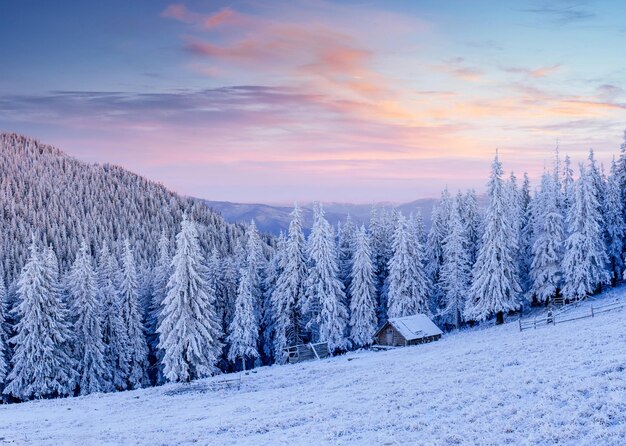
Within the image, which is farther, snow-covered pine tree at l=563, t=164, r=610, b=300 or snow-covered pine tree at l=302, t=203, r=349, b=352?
snow-covered pine tree at l=302, t=203, r=349, b=352

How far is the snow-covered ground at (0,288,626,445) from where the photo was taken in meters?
16.2

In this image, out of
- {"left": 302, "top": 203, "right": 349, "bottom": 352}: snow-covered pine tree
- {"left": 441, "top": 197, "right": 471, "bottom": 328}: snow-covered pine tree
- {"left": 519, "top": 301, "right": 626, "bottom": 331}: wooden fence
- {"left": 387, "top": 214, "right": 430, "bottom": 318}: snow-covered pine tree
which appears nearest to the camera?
{"left": 519, "top": 301, "right": 626, "bottom": 331}: wooden fence

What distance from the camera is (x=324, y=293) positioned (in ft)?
189

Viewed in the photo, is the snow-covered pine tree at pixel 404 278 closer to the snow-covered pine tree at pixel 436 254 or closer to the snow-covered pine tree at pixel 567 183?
the snow-covered pine tree at pixel 436 254

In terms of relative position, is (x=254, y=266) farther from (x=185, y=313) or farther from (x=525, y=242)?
(x=525, y=242)

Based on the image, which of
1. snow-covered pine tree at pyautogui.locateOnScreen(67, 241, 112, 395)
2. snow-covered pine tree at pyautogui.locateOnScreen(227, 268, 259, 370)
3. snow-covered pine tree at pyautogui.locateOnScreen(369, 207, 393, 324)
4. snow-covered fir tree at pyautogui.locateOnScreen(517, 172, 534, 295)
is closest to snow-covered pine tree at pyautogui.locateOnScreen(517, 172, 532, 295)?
snow-covered fir tree at pyautogui.locateOnScreen(517, 172, 534, 295)

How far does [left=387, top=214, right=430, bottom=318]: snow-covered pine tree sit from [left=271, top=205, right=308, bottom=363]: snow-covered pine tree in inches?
407

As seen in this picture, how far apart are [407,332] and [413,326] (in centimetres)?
153

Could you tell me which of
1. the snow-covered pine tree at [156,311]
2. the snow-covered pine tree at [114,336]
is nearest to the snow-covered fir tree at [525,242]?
the snow-covered pine tree at [156,311]

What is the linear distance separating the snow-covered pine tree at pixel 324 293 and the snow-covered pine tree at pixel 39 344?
2615 centimetres

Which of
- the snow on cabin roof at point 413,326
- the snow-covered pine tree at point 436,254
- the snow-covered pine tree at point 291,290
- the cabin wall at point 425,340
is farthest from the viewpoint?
the snow-covered pine tree at point 436,254

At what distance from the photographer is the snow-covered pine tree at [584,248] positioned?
54.8 meters

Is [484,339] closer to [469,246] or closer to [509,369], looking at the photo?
[509,369]

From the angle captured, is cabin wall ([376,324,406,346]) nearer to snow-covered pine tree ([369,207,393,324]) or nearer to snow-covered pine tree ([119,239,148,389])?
snow-covered pine tree ([369,207,393,324])
